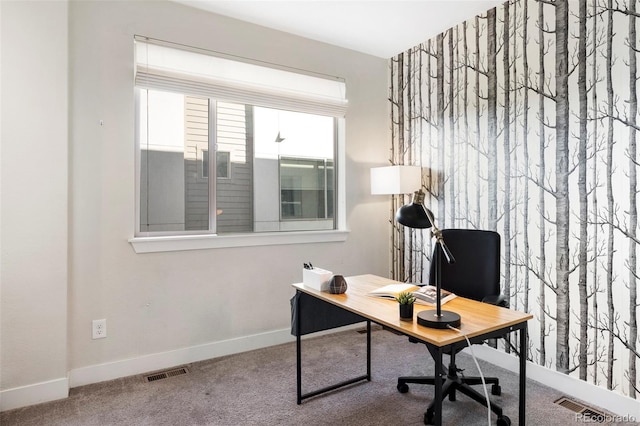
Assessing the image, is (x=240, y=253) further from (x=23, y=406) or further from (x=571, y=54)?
(x=571, y=54)

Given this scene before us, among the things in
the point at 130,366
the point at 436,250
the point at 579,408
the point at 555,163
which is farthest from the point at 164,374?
the point at 555,163

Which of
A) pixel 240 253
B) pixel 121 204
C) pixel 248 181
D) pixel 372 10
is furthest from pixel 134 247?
pixel 372 10

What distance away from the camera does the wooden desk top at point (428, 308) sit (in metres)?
1.42

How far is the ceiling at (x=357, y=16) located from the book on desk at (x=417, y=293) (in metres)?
2.06

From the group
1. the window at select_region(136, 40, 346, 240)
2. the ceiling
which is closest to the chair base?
the window at select_region(136, 40, 346, 240)

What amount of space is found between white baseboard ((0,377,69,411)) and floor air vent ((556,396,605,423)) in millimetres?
3068

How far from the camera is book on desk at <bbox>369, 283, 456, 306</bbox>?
1868 mm

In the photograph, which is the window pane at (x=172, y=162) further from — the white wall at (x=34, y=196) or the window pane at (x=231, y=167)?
the white wall at (x=34, y=196)

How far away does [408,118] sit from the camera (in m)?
3.56

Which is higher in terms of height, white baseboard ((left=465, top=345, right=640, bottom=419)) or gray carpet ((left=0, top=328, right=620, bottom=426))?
white baseboard ((left=465, top=345, right=640, bottom=419))

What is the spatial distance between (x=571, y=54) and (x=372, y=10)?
55.2 inches

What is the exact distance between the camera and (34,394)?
7.27 feet

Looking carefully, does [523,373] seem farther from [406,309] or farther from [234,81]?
[234,81]

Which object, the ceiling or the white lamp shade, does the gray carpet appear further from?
the ceiling
